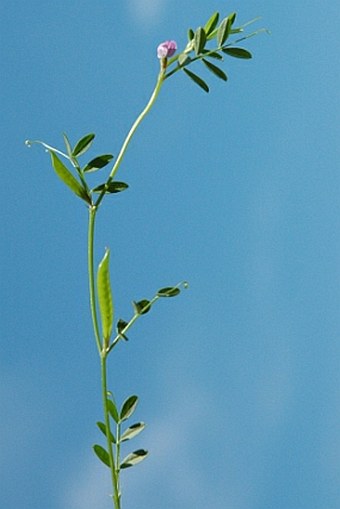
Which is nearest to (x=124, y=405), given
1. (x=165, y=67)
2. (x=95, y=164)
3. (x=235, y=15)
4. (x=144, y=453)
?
(x=144, y=453)

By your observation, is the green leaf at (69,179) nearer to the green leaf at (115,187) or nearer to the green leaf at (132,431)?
the green leaf at (115,187)

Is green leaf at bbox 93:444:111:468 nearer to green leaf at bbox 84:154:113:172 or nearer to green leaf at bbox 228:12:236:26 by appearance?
green leaf at bbox 84:154:113:172

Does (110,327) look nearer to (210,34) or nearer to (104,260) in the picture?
(104,260)

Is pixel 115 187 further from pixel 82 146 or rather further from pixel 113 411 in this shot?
pixel 113 411

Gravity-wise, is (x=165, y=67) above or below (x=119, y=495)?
above

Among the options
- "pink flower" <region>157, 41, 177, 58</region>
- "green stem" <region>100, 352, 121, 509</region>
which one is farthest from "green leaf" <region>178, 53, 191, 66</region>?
"green stem" <region>100, 352, 121, 509</region>

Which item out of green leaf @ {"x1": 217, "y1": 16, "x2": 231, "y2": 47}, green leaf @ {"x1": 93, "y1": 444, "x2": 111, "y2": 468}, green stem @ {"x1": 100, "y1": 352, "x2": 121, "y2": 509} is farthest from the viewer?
green leaf @ {"x1": 217, "y1": 16, "x2": 231, "y2": 47}

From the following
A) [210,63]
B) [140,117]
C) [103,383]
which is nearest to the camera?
[103,383]
